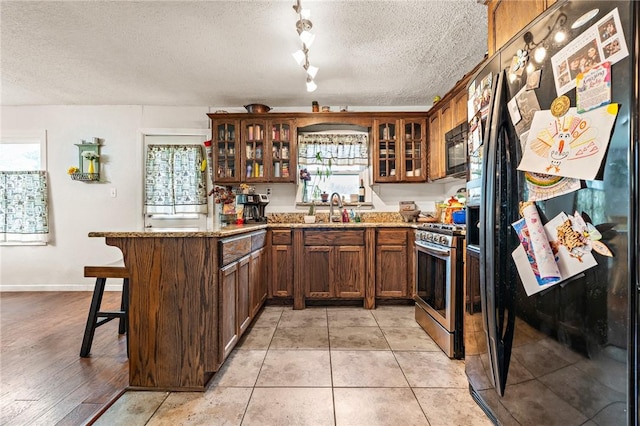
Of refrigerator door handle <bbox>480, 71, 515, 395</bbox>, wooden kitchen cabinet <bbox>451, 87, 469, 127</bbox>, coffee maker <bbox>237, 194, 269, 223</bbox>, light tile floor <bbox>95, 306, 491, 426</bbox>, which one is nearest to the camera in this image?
refrigerator door handle <bbox>480, 71, 515, 395</bbox>

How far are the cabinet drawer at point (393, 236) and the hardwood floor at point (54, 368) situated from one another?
2.38 m

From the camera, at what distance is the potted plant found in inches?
139

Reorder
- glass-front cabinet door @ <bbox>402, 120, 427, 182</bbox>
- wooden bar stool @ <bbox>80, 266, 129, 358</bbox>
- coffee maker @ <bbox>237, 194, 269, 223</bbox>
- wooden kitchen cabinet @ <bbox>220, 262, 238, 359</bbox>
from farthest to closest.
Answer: glass-front cabinet door @ <bbox>402, 120, 427, 182</bbox>, coffee maker @ <bbox>237, 194, 269, 223</bbox>, wooden bar stool @ <bbox>80, 266, 129, 358</bbox>, wooden kitchen cabinet @ <bbox>220, 262, 238, 359</bbox>

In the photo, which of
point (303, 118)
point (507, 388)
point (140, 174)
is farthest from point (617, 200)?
point (140, 174)

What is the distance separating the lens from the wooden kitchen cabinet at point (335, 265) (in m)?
3.08

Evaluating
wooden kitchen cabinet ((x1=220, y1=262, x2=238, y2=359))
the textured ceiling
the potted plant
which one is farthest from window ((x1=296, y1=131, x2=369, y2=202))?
wooden kitchen cabinet ((x1=220, y1=262, x2=238, y2=359))

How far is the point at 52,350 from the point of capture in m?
2.14

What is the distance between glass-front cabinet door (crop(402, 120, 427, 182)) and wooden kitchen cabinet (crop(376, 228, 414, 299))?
80 centimetres

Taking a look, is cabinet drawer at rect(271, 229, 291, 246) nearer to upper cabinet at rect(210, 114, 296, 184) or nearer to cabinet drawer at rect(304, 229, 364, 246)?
cabinet drawer at rect(304, 229, 364, 246)

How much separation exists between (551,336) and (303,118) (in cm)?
314

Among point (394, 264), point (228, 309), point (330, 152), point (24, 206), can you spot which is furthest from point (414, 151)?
point (24, 206)

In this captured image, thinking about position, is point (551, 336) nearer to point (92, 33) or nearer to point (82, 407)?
point (82, 407)

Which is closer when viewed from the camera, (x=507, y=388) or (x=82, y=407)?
(x=507, y=388)

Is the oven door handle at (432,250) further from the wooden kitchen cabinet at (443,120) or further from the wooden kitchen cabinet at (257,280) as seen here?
the wooden kitchen cabinet at (257,280)
